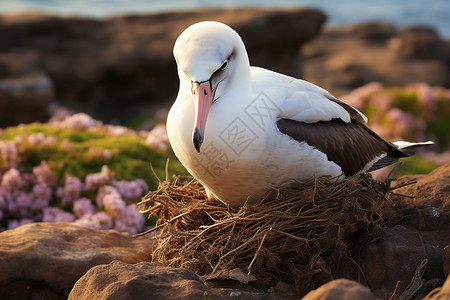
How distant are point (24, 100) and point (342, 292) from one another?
8.84 meters

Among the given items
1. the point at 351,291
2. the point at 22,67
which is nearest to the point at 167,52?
the point at 22,67

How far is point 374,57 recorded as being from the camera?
17312mm

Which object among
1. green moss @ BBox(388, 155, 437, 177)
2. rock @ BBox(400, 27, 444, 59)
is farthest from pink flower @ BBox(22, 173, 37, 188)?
rock @ BBox(400, 27, 444, 59)

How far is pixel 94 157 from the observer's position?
5500 millimetres

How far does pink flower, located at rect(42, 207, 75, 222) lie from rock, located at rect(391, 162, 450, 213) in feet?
9.27

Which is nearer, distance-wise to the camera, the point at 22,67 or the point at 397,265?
the point at 397,265

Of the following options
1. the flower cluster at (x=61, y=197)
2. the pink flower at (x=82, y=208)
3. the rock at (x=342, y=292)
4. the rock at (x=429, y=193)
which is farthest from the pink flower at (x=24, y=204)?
the rock at (x=342, y=292)

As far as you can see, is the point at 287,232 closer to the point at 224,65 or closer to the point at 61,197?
the point at 224,65

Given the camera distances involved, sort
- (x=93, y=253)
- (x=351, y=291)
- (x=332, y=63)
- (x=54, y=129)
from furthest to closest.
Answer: (x=332, y=63) → (x=54, y=129) → (x=93, y=253) → (x=351, y=291)

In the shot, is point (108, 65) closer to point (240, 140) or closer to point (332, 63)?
point (332, 63)

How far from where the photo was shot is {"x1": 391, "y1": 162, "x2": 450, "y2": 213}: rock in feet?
12.0

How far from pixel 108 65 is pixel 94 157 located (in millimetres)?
6560

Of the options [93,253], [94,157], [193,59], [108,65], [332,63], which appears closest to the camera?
[193,59]

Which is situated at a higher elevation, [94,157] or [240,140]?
[240,140]
